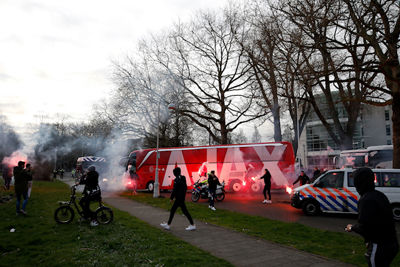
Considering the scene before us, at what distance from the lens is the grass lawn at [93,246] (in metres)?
5.40

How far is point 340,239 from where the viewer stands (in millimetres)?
7383

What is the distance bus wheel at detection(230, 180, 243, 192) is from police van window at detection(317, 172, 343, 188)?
9822mm

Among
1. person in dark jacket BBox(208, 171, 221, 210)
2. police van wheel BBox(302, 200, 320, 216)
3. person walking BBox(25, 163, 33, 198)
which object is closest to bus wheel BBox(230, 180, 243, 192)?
person in dark jacket BBox(208, 171, 221, 210)

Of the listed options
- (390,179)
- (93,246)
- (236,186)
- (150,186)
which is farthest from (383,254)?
(150,186)

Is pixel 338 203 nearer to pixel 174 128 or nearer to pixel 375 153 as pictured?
pixel 375 153

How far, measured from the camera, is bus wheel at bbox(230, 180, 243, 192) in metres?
21.4

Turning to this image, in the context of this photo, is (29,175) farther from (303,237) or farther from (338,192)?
(338,192)

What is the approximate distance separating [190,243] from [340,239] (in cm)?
378

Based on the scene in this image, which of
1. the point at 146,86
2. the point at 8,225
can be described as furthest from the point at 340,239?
the point at 146,86

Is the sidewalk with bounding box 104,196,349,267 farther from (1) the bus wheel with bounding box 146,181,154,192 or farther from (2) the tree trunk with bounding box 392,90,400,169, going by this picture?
(1) the bus wheel with bounding box 146,181,154,192

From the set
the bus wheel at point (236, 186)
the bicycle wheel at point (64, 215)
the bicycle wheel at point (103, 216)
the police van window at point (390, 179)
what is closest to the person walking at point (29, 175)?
the bicycle wheel at point (64, 215)

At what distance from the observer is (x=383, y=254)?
317 centimetres

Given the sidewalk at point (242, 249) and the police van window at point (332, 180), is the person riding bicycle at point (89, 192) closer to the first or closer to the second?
the sidewalk at point (242, 249)

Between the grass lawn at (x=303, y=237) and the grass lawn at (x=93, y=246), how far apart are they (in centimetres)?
222
